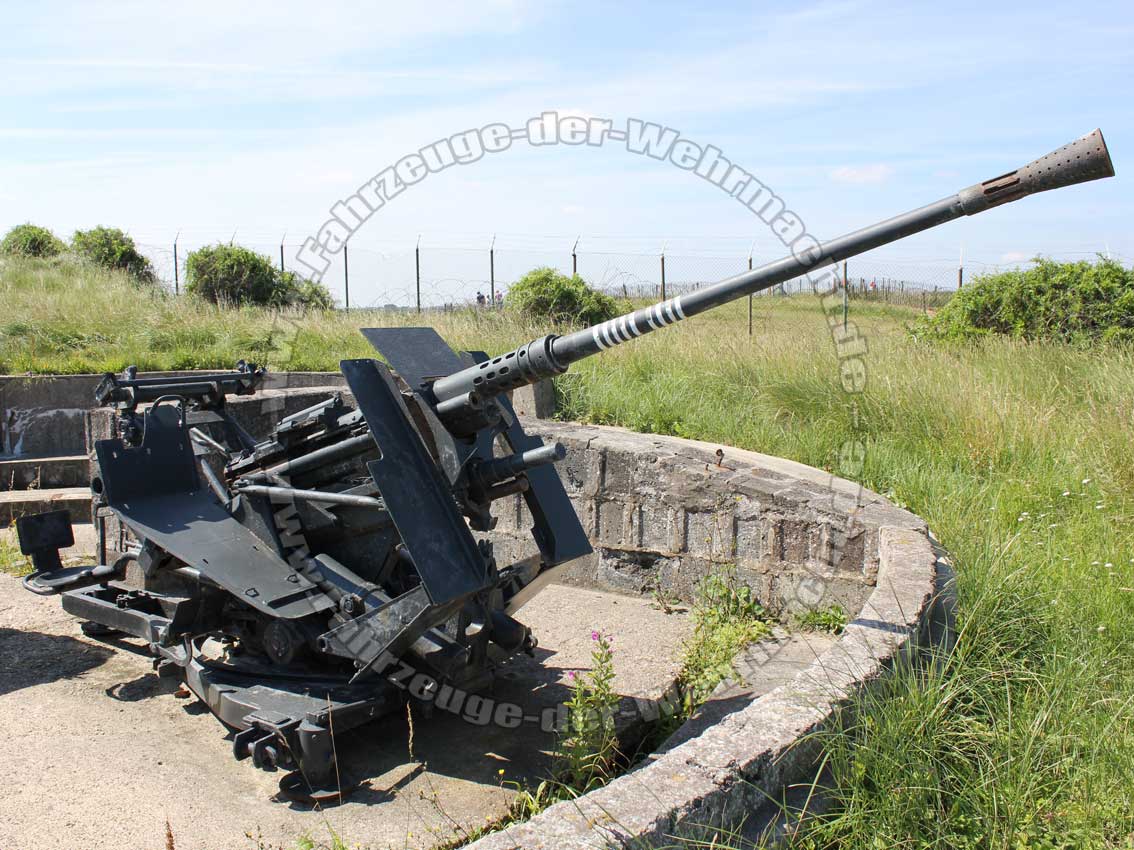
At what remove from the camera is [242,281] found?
14016 mm

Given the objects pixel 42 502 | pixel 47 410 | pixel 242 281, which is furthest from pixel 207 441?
pixel 242 281

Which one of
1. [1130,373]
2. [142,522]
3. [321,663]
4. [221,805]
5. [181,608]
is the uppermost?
→ [1130,373]

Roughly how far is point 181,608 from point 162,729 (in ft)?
1.70

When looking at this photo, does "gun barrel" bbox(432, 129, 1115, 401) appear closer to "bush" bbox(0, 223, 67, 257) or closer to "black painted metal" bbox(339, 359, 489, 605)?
"black painted metal" bbox(339, 359, 489, 605)

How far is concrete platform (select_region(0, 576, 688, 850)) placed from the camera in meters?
3.08

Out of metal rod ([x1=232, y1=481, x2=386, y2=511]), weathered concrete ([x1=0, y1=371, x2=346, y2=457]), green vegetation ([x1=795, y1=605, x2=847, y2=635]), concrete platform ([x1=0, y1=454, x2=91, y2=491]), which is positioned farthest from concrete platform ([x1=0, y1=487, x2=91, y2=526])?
green vegetation ([x1=795, y1=605, x2=847, y2=635])

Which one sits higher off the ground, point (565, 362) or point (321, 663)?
point (565, 362)

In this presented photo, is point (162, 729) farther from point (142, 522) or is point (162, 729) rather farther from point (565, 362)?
point (565, 362)

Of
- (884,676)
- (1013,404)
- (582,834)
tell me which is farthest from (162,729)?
(1013,404)

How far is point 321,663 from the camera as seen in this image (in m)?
3.83

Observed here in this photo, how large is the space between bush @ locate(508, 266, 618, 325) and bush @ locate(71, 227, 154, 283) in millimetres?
8551

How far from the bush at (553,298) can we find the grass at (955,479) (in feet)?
2.65

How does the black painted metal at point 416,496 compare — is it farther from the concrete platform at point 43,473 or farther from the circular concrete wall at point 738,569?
the concrete platform at point 43,473

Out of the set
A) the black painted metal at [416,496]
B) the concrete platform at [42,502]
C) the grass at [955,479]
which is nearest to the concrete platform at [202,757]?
the black painted metal at [416,496]
